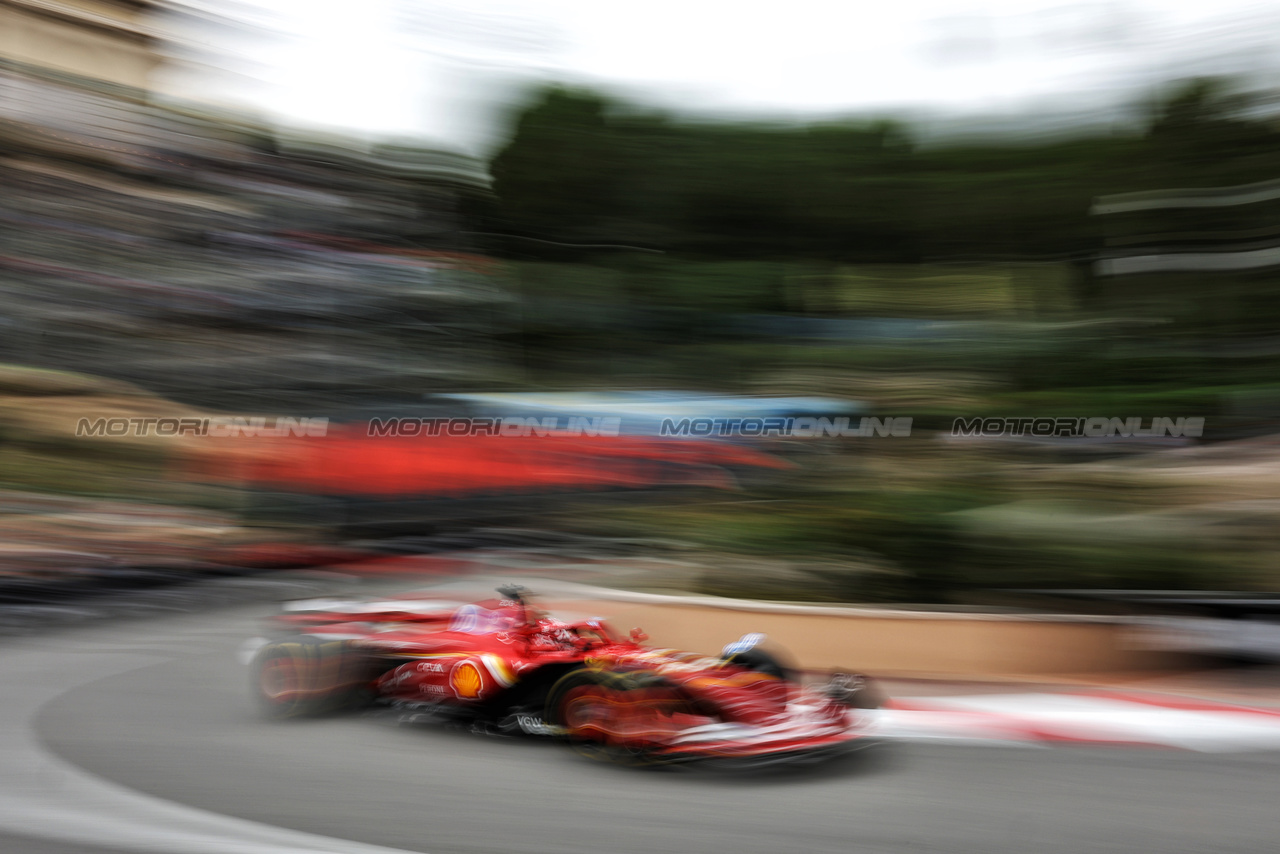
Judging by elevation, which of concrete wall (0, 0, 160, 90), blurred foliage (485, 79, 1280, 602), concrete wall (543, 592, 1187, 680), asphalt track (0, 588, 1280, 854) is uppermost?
concrete wall (0, 0, 160, 90)

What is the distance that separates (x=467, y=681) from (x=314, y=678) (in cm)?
92

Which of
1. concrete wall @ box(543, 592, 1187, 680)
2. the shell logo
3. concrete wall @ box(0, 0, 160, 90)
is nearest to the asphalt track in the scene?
the shell logo

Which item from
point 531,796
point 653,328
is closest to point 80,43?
point 653,328

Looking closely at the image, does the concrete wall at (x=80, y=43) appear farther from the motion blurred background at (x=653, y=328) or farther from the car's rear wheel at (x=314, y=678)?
the car's rear wheel at (x=314, y=678)

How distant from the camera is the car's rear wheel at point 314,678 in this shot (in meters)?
5.18

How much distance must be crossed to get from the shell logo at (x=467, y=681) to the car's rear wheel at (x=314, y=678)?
0.66 meters

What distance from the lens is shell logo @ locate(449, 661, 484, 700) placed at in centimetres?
476

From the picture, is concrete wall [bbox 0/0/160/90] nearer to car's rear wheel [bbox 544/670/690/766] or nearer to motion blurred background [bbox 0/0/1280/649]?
motion blurred background [bbox 0/0/1280/649]

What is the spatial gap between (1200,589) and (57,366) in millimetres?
14545

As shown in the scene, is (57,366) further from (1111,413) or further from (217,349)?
(1111,413)

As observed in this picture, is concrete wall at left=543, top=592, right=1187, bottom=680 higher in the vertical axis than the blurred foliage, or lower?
lower

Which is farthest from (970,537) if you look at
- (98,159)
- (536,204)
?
(98,159)

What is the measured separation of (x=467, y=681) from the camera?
4.79m

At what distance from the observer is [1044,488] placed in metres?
8.59
